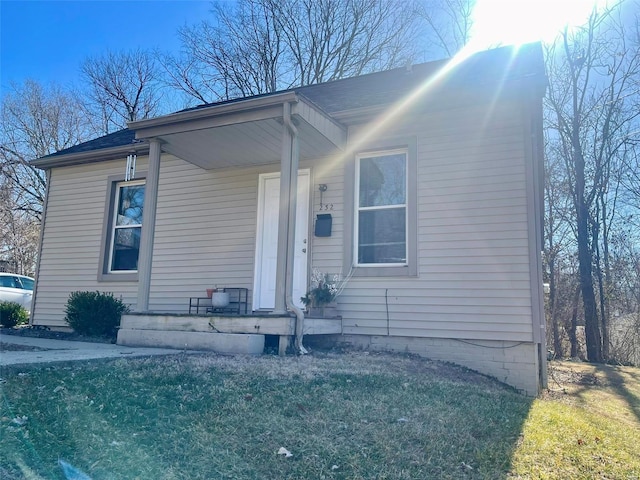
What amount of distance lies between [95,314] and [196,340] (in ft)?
8.20

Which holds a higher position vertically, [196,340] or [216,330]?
[216,330]

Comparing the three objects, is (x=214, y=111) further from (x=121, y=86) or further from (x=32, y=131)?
(x=121, y=86)

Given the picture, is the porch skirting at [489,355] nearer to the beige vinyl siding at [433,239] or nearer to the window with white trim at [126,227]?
the beige vinyl siding at [433,239]

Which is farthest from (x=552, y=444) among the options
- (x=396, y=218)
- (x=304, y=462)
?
(x=396, y=218)

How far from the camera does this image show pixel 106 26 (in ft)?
27.7

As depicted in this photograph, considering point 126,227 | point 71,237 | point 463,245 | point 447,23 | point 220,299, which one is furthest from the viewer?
point 447,23

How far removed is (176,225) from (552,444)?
6319 mm

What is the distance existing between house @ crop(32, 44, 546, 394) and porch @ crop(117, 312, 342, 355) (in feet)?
0.14

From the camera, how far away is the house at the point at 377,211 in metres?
5.73

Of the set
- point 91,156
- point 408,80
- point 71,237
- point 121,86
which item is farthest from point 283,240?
point 121,86

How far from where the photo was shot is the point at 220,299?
7055 mm

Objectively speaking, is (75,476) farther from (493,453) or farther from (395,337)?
(395,337)

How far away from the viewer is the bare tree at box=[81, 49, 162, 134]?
75.0 ft

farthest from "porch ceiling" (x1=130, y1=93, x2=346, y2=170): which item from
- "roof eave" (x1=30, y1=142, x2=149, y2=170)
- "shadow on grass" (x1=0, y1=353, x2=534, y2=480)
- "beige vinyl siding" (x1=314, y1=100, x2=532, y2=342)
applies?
"shadow on grass" (x1=0, y1=353, x2=534, y2=480)
